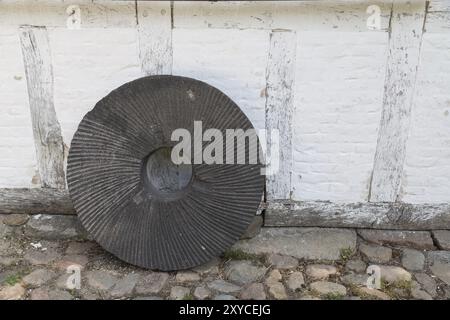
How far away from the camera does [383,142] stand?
3.22 metres

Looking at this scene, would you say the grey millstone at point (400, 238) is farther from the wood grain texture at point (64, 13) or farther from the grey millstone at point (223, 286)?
the wood grain texture at point (64, 13)

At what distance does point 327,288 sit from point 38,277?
1.55 metres

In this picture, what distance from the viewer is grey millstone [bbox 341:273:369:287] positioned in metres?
3.02

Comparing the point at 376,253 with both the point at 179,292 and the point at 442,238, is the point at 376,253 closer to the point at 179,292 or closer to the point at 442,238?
the point at 442,238

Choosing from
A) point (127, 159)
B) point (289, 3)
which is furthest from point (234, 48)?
point (127, 159)

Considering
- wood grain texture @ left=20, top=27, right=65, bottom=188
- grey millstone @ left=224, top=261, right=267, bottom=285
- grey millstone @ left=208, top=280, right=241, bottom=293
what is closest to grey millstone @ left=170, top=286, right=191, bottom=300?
grey millstone @ left=208, top=280, right=241, bottom=293

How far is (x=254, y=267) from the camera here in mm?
3137

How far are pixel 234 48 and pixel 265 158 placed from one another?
2.19 feet

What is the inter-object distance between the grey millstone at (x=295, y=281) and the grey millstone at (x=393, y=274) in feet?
1.46

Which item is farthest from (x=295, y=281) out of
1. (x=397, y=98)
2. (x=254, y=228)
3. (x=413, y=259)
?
(x=397, y=98)

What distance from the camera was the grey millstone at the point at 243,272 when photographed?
3.04m

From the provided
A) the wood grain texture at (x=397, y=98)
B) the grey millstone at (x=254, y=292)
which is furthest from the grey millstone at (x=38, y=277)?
the wood grain texture at (x=397, y=98)

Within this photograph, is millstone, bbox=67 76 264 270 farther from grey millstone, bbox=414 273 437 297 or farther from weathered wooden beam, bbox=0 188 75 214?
grey millstone, bbox=414 273 437 297
